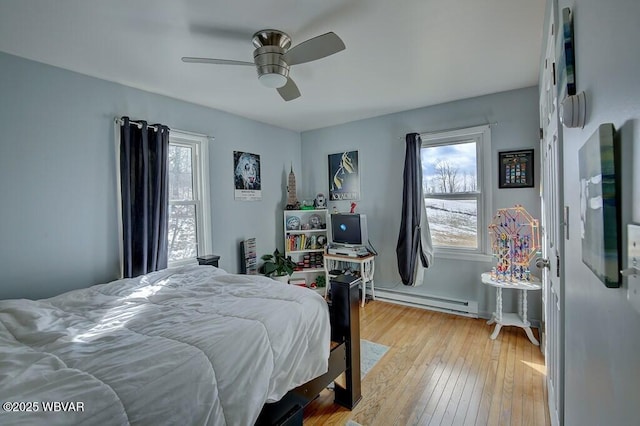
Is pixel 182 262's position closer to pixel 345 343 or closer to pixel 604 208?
pixel 345 343

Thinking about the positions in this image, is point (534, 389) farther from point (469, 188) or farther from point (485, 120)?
point (485, 120)

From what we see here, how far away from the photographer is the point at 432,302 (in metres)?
3.44

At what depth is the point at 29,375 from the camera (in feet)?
→ 3.23

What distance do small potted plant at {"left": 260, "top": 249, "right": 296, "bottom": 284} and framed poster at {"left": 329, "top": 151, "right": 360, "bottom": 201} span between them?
117 cm

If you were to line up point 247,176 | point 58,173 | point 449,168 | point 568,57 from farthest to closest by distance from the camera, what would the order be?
point 247,176 < point 449,168 < point 58,173 < point 568,57

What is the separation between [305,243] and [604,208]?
12.4ft

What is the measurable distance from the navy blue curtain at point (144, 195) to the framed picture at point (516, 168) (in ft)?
11.5

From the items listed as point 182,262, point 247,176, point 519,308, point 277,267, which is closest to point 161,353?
point 182,262

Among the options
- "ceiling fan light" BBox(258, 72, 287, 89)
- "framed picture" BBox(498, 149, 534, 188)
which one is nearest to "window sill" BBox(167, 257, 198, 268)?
"ceiling fan light" BBox(258, 72, 287, 89)

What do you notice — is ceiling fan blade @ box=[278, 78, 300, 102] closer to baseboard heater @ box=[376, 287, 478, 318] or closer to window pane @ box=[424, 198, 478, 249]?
window pane @ box=[424, 198, 478, 249]

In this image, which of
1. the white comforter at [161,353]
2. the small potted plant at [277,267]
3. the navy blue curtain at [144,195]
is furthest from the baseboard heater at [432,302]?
the navy blue curtain at [144,195]

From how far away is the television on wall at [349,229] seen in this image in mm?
3732

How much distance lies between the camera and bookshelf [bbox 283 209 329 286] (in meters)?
4.13

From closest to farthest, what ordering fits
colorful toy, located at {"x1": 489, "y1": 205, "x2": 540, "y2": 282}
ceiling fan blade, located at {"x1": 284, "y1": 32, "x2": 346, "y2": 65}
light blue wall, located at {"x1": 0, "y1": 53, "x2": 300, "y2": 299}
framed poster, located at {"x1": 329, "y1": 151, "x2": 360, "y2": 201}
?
ceiling fan blade, located at {"x1": 284, "y1": 32, "x2": 346, "y2": 65}, light blue wall, located at {"x1": 0, "y1": 53, "x2": 300, "y2": 299}, colorful toy, located at {"x1": 489, "y1": 205, "x2": 540, "y2": 282}, framed poster, located at {"x1": 329, "y1": 151, "x2": 360, "y2": 201}
